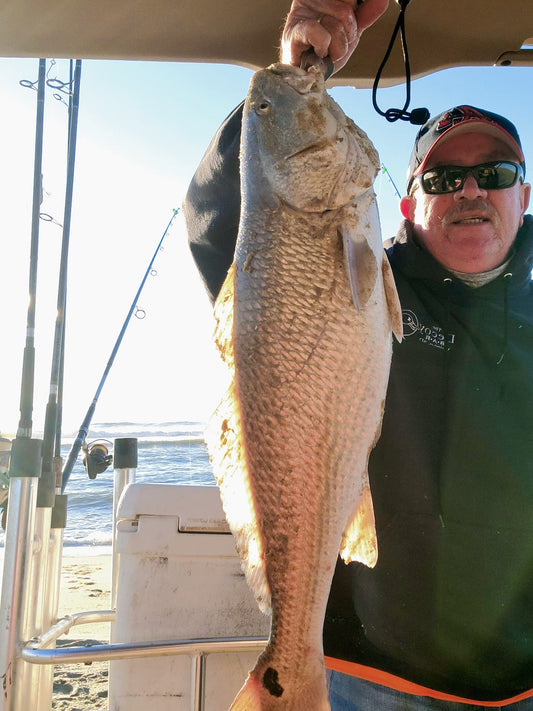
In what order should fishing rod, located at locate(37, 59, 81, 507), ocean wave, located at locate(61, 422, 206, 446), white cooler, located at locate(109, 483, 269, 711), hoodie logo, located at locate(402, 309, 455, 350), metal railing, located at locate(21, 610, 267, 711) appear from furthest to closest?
ocean wave, located at locate(61, 422, 206, 446)
fishing rod, located at locate(37, 59, 81, 507)
white cooler, located at locate(109, 483, 269, 711)
hoodie logo, located at locate(402, 309, 455, 350)
metal railing, located at locate(21, 610, 267, 711)

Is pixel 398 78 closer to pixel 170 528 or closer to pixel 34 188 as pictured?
pixel 170 528

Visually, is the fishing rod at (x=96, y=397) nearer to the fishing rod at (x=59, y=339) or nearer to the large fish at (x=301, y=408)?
the fishing rod at (x=59, y=339)

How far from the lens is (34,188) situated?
4.25m

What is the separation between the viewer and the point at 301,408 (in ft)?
5.00

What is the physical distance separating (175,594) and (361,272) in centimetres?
185

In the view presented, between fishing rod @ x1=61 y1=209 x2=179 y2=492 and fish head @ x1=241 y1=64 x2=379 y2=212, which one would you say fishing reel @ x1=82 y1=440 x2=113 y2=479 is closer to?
fishing rod @ x1=61 y1=209 x2=179 y2=492

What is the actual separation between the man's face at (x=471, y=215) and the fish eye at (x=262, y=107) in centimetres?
108

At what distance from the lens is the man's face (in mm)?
2461

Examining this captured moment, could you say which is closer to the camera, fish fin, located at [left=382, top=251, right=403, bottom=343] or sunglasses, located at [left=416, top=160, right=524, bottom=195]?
fish fin, located at [left=382, top=251, right=403, bottom=343]

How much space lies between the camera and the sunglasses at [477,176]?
2508 millimetres

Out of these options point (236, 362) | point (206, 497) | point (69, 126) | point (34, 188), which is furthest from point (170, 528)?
point (69, 126)

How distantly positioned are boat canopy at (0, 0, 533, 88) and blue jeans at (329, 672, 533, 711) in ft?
8.47

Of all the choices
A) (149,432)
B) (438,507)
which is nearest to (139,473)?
(149,432)

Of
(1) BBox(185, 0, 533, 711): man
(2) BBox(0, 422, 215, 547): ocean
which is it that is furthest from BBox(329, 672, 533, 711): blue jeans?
(2) BBox(0, 422, 215, 547): ocean
